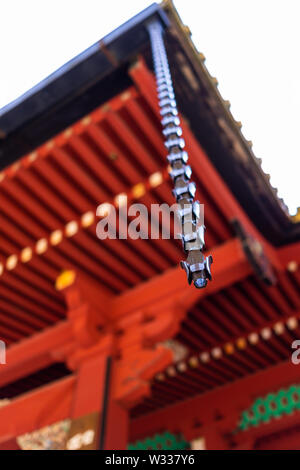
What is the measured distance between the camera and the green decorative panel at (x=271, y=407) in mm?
5367

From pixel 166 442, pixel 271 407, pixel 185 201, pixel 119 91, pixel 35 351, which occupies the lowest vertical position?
pixel 185 201

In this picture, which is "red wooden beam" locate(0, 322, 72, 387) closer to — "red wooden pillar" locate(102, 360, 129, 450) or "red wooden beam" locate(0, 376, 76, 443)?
"red wooden beam" locate(0, 376, 76, 443)

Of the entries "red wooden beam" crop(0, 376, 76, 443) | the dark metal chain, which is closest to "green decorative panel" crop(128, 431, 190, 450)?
"red wooden beam" crop(0, 376, 76, 443)

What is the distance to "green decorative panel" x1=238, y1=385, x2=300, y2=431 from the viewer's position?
537 centimetres

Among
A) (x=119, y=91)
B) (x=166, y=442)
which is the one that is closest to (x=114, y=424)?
(x=119, y=91)

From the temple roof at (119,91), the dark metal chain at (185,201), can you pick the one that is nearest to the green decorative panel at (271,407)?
the temple roof at (119,91)

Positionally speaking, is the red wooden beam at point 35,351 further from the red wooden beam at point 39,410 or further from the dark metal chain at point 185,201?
the dark metal chain at point 185,201

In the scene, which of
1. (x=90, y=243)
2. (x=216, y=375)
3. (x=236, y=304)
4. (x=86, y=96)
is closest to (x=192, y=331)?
(x=236, y=304)

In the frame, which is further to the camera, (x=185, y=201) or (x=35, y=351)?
(x=35, y=351)

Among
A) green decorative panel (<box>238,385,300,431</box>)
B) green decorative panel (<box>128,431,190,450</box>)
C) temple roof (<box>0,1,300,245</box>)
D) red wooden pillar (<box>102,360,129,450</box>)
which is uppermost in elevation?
temple roof (<box>0,1,300,245</box>)

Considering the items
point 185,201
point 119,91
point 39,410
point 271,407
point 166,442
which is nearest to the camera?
point 185,201

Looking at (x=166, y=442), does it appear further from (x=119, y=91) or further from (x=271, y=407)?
(x=119, y=91)

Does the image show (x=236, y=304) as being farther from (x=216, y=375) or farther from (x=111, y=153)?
(x=111, y=153)

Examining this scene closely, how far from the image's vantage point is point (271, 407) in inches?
216
